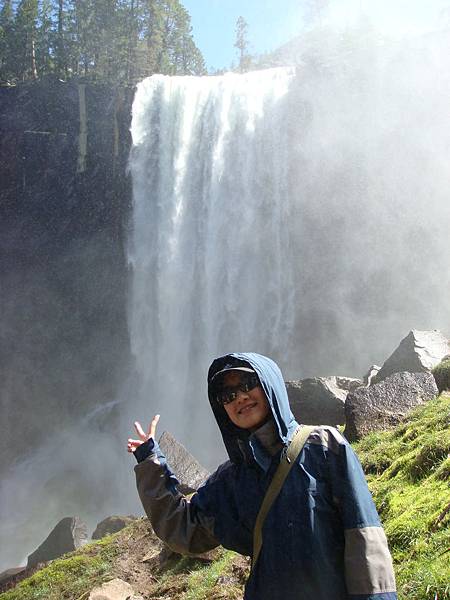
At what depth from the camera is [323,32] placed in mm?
39875

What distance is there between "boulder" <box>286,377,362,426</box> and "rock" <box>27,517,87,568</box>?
5714mm

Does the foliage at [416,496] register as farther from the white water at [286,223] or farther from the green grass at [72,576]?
the white water at [286,223]

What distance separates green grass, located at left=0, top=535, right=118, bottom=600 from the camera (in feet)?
21.2

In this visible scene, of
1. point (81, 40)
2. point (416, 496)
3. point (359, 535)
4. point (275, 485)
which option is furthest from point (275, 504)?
point (81, 40)

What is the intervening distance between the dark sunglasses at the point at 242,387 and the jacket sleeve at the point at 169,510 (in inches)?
18.8

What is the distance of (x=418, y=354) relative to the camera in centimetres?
903

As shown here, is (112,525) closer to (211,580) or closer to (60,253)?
(211,580)

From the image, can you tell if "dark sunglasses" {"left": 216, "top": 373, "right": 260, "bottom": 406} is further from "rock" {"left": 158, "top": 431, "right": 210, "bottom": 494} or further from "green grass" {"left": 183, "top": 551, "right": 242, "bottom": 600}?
"rock" {"left": 158, "top": 431, "right": 210, "bottom": 494}

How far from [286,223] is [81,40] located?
775 inches

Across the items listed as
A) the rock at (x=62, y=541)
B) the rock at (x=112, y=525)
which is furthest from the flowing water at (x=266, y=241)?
the rock at (x=112, y=525)

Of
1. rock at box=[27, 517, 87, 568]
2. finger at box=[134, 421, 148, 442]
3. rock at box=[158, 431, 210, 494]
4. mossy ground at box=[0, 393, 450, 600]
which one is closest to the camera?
finger at box=[134, 421, 148, 442]

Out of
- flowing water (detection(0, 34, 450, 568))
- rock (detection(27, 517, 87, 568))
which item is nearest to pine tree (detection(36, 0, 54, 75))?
flowing water (detection(0, 34, 450, 568))

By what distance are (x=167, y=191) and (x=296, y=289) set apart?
714 centimetres

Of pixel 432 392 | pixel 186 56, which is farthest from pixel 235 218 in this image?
pixel 186 56
